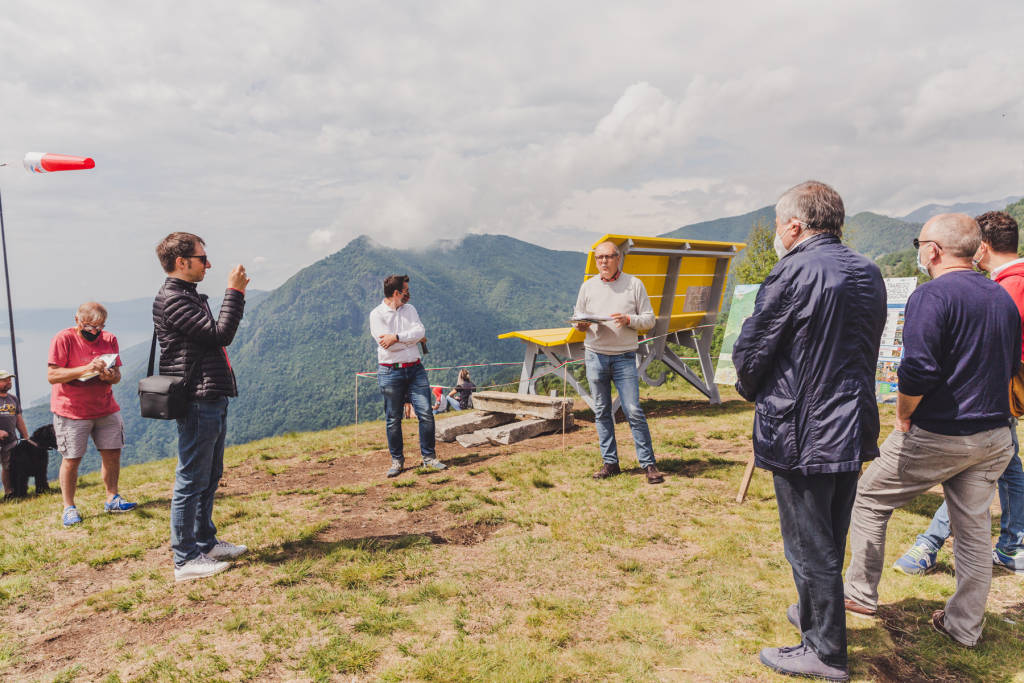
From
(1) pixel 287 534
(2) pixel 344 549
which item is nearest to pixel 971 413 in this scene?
(2) pixel 344 549

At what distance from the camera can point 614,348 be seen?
221 inches

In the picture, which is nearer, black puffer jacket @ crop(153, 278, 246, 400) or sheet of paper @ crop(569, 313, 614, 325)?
black puffer jacket @ crop(153, 278, 246, 400)

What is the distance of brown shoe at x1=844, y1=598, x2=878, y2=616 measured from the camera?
3.06m

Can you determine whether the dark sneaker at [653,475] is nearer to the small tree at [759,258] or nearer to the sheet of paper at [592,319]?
the sheet of paper at [592,319]

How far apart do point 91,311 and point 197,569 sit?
291 cm

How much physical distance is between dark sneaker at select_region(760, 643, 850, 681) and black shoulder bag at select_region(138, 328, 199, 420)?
12.1 ft

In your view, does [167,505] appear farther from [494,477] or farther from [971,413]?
[971,413]

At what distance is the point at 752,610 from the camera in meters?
3.14

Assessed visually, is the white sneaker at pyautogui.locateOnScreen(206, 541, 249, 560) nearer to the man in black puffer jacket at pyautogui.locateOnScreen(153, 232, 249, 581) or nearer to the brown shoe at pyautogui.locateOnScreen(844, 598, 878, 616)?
the man in black puffer jacket at pyautogui.locateOnScreen(153, 232, 249, 581)

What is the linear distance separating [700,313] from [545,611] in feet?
24.0

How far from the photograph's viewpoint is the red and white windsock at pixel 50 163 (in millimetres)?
6559

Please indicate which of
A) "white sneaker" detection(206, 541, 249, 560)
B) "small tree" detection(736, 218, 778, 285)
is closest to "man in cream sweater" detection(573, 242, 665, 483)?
"white sneaker" detection(206, 541, 249, 560)

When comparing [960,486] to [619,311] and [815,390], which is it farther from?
[619,311]

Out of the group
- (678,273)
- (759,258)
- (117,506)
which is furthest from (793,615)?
(759,258)
